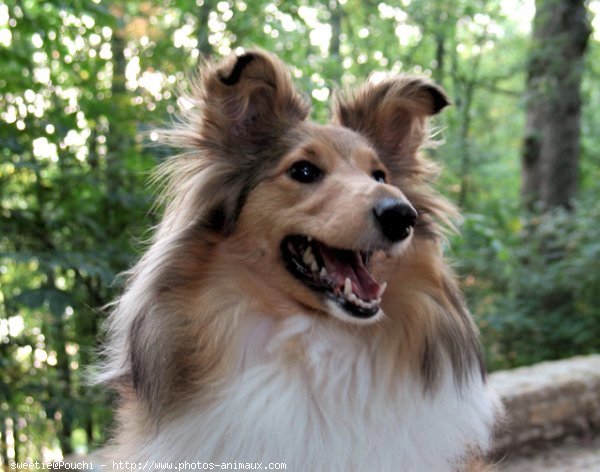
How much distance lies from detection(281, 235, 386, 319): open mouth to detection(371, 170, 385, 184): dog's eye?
0.43 metres

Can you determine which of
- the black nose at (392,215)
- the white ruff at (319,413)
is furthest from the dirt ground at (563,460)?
the black nose at (392,215)

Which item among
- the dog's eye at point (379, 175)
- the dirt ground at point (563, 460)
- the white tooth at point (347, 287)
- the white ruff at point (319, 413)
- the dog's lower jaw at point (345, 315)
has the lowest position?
the dirt ground at point (563, 460)

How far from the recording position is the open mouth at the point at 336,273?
7.77 feet

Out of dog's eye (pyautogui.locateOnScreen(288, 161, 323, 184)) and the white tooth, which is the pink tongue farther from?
dog's eye (pyautogui.locateOnScreen(288, 161, 323, 184))

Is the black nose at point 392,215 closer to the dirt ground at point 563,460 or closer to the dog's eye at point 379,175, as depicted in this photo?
the dog's eye at point 379,175

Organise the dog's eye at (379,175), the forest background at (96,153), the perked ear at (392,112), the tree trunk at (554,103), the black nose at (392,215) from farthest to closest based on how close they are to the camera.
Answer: the tree trunk at (554,103) → the forest background at (96,153) → the perked ear at (392,112) → the dog's eye at (379,175) → the black nose at (392,215)

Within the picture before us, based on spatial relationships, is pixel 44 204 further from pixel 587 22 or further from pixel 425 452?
pixel 587 22

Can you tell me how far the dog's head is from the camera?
2.36m

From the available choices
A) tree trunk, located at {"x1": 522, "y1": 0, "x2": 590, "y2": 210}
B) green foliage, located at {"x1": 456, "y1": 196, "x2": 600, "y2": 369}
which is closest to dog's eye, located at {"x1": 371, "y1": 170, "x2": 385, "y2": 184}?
green foliage, located at {"x1": 456, "y1": 196, "x2": 600, "y2": 369}

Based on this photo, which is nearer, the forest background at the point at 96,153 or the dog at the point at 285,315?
the dog at the point at 285,315

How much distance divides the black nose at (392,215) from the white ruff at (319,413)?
44cm

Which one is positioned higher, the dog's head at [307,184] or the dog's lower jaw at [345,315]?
the dog's head at [307,184]

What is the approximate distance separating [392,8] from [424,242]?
4.58m

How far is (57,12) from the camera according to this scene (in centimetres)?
385
